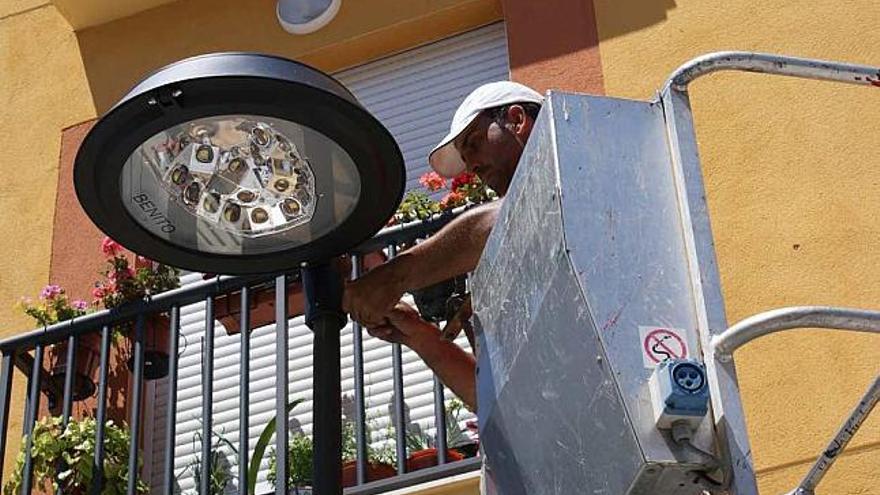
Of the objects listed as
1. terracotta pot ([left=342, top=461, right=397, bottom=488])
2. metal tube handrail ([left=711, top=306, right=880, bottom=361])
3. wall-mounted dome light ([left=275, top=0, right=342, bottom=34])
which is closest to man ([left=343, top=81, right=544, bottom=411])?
terracotta pot ([left=342, top=461, right=397, bottom=488])

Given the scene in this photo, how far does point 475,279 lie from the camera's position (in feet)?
14.9

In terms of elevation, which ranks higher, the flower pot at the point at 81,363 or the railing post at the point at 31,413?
the flower pot at the point at 81,363

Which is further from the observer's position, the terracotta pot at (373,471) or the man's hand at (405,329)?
the terracotta pot at (373,471)

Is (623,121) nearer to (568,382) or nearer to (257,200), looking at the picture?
(568,382)

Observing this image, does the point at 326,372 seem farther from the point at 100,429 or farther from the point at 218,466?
the point at 218,466

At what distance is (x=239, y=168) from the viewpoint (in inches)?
192

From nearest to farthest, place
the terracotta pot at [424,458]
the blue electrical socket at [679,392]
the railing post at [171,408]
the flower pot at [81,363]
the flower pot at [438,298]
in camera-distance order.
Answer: the blue electrical socket at [679,392] → the flower pot at [438,298] → the railing post at [171,408] → the terracotta pot at [424,458] → the flower pot at [81,363]

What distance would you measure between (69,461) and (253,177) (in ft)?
9.77

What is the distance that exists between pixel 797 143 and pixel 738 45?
0.64 metres

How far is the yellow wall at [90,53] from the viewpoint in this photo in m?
9.06

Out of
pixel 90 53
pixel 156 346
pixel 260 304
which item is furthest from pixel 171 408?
pixel 90 53

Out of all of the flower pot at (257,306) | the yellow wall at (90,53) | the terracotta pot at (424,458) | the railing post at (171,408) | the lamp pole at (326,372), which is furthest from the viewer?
the yellow wall at (90,53)

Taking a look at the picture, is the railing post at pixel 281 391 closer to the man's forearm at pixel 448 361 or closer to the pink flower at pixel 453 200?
the man's forearm at pixel 448 361

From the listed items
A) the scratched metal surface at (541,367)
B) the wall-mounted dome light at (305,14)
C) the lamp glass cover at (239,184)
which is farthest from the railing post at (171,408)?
the scratched metal surface at (541,367)
